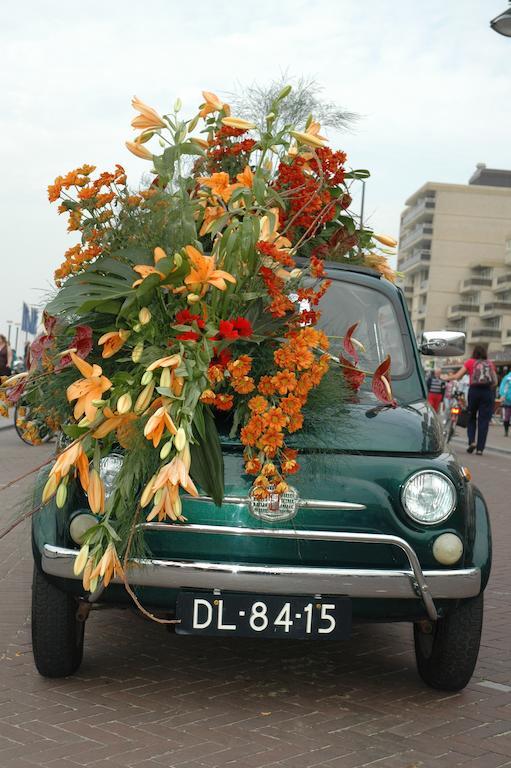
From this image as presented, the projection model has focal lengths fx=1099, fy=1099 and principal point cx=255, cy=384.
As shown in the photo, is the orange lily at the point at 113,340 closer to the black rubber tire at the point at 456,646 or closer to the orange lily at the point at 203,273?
the orange lily at the point at 203,273

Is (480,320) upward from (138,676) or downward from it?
upward

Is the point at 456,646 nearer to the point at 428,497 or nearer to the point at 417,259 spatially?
the point at 428,497

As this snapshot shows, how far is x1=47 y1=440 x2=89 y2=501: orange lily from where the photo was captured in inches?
153

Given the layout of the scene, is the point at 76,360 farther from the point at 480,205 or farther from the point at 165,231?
the point at 480,205

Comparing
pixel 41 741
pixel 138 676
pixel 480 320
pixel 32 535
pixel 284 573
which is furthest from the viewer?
pixel 480 320

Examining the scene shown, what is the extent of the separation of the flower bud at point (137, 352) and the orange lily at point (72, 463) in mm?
387

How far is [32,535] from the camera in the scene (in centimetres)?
428

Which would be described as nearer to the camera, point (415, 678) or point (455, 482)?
point (455, 482)

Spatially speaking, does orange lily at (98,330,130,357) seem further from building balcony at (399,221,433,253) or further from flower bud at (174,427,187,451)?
building balcony at (399,221,433,253)

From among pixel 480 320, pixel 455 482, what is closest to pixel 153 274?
pixel 455 482

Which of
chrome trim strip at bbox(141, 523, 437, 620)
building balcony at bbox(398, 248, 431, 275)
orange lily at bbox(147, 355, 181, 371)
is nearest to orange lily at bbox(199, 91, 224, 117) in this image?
orange lily at bbox(147, 355, 181, 371)

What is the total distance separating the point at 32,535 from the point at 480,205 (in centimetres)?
13102

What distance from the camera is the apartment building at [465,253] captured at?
127 m

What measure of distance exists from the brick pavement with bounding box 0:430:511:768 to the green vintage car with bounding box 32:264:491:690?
295 mm
